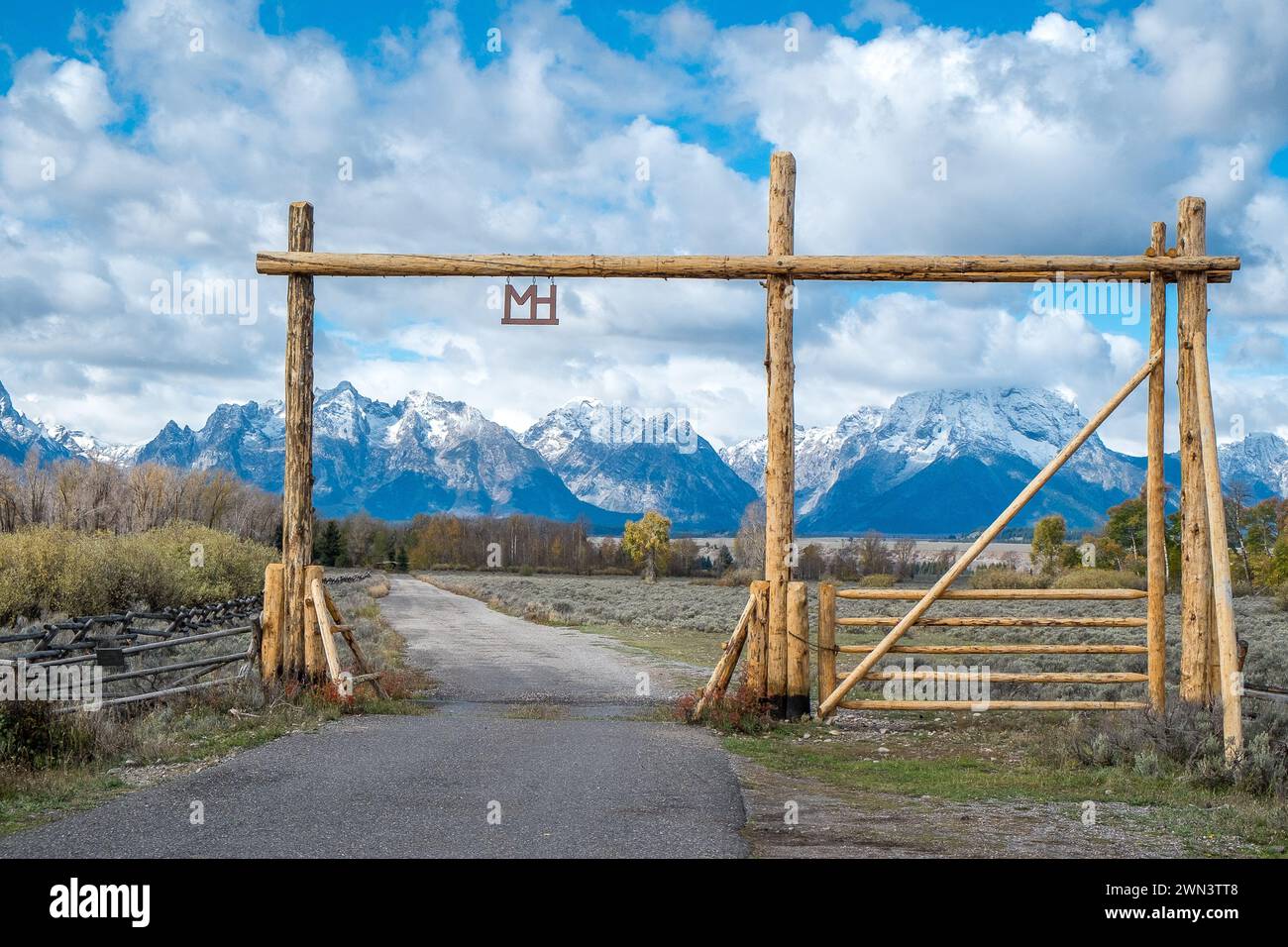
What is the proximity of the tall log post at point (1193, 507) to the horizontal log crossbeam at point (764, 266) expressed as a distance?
0.92 feet

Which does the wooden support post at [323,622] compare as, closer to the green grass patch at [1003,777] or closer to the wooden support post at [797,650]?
the green grass patch at [1003,777]

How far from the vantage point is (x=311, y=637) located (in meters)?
11.7

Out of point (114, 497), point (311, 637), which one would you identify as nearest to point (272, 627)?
point (311, 637)

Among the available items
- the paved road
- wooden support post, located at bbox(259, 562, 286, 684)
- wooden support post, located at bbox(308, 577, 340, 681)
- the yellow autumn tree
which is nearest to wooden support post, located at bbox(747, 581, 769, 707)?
the paved road

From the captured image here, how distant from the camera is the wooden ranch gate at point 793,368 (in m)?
10.7

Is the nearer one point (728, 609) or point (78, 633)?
point (78, 633)

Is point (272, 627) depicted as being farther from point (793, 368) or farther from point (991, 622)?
point (991, 622)

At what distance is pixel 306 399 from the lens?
11672mm

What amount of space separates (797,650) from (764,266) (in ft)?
13.4

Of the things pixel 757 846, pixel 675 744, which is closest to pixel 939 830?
pixel 757 846

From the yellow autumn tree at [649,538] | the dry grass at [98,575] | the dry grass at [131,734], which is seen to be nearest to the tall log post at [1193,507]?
the dry grass at [131,734]

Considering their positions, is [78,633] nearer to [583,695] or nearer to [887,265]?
[583,695]
